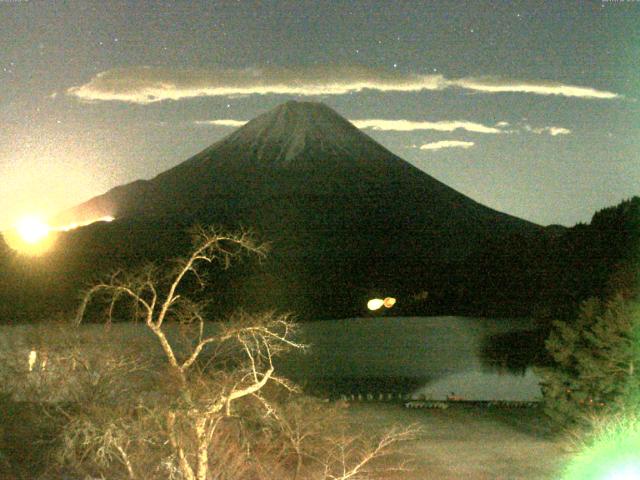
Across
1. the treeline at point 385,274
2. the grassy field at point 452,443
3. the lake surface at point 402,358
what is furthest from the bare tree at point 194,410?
the treeline at point 385,274

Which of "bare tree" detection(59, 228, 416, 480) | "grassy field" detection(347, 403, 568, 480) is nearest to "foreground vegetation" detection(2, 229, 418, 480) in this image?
"bare tree" detection(59, 228, 416, 480)

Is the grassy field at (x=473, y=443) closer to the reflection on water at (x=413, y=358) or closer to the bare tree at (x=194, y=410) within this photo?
the bare tree at (x=194, y=410)

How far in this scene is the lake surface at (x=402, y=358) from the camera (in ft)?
65.7

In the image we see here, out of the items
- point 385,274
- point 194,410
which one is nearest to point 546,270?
point 385,274

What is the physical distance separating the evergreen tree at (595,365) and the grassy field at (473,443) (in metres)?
0.71

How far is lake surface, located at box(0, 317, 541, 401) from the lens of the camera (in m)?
20.0

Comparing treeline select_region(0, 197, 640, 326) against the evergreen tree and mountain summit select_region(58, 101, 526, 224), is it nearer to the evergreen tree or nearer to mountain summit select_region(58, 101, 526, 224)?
the evergreen tree

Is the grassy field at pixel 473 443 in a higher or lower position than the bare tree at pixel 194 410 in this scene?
lower

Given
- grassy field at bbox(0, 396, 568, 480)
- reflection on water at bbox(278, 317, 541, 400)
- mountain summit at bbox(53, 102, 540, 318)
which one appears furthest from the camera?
mountain summit at bbox(53, 102, 540, 318)

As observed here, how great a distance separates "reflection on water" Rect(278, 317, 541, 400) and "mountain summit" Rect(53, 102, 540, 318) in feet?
24.5

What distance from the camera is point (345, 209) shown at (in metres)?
80.9

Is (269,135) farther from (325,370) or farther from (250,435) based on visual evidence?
(250,435)

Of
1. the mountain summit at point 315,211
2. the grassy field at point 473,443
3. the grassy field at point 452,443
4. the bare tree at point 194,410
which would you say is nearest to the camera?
the bare tree at point 194,410

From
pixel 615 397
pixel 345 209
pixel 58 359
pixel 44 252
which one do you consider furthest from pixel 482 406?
pixel 345 209
